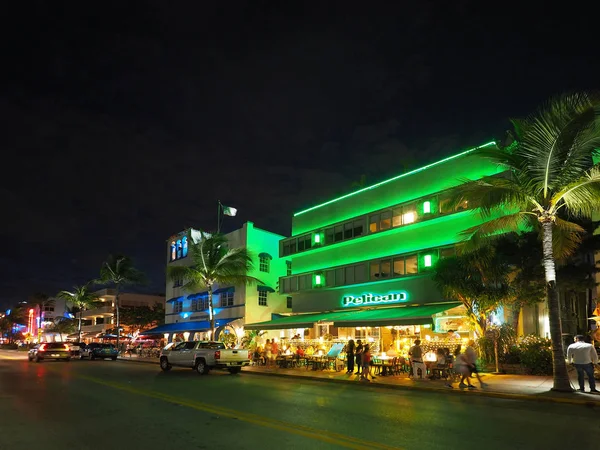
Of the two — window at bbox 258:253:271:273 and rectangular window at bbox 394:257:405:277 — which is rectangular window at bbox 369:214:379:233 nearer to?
rectangular window at bbox 394:257:405:277

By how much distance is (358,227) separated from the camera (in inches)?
1287

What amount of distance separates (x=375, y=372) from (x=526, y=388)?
8.22 metres

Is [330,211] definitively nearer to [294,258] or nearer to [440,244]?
[294,258]

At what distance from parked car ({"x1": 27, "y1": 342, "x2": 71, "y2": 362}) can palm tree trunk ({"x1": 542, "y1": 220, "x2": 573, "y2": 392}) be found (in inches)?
1277

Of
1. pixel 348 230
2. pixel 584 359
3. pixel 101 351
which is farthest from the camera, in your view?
pixel 101 351

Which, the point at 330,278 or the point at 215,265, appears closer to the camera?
the point at 330,278

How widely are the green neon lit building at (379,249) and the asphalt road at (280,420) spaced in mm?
10006

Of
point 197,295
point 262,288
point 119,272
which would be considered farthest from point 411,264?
point 119,272

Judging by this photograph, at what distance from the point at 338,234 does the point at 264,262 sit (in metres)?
10.4

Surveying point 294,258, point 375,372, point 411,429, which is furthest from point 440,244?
point 411,429

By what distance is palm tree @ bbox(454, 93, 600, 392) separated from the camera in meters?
15.5

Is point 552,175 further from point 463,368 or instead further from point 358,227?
point 358,227

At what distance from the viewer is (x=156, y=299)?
87625 mm

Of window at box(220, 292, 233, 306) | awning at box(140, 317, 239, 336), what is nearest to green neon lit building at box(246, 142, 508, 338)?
window at box(220, 292, 233, 306)
